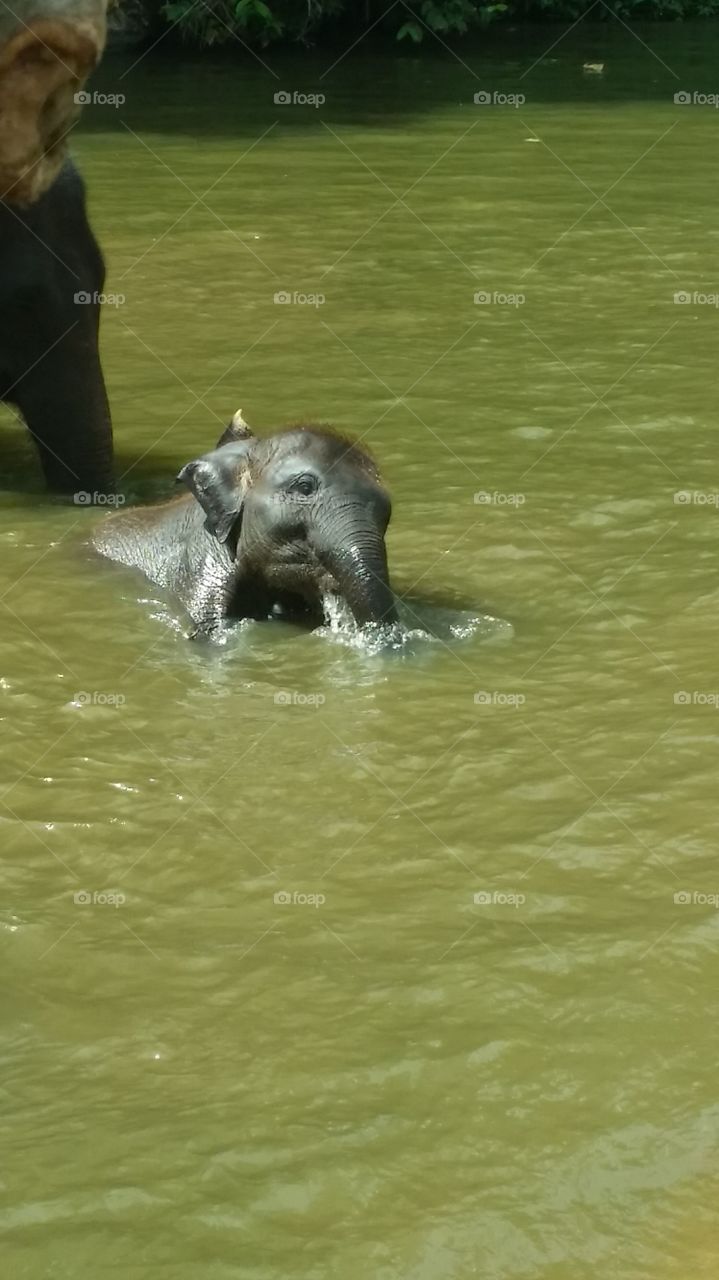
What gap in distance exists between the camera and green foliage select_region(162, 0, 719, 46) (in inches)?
1121

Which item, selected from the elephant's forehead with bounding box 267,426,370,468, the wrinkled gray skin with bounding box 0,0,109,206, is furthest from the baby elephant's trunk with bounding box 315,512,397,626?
the wrinkled gray skin with bounding box 0,0,109,206

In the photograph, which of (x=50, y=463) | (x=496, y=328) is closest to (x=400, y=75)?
(x=496, y=328)

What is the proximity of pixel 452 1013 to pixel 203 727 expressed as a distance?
210 cm

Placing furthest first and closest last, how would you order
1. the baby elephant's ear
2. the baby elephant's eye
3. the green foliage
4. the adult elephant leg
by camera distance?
the green foliage < the adult elephant leg < the baby elephant's ear < the baby elephant's eye

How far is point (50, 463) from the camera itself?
31.1 feet

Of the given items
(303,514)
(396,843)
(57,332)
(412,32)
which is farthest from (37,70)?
(412,32)

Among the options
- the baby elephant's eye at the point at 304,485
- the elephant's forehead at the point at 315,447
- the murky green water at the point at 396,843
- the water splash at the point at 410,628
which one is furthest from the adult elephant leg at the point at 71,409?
the water splash at the point at 410,628

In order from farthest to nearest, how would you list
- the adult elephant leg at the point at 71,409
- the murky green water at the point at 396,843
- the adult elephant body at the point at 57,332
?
the adult elephant leg at the point at 71,409 < the adult elephant body at the point at 57,332 < the murky green water at the point at 396,843

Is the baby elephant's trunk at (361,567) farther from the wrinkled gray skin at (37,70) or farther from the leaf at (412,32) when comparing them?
the leaf at (412,32)

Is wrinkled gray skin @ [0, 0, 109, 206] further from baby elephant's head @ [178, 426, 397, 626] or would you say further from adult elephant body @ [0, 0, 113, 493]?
adult elephant body @ [0, 0, 113, 493]

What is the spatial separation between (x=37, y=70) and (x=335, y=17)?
28.3m

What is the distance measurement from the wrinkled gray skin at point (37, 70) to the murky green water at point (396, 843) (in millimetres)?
2064

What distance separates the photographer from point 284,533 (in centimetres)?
770

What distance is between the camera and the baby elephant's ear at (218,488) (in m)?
7.85
